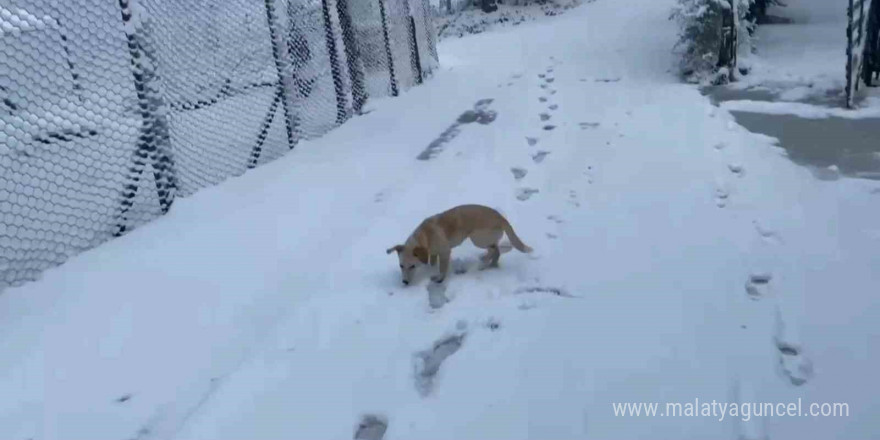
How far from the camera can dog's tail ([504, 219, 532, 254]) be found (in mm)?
3670

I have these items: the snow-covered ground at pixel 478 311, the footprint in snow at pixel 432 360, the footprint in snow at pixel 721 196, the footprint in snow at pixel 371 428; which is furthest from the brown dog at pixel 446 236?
the footprint in snow at pixel 721 196

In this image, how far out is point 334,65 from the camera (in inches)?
300

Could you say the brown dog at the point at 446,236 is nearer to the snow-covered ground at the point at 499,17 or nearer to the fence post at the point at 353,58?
the fence post at the point at 353,58

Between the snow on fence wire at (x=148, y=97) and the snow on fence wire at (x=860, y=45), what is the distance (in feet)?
16.5

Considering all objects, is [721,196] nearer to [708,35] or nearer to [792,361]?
[792,361]

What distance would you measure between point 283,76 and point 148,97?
1916 millimetres

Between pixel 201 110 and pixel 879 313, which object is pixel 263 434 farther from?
pixel 201 110

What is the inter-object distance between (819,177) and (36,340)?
467cm

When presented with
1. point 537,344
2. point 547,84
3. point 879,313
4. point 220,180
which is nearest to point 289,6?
point 220,180

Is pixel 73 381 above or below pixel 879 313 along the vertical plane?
above

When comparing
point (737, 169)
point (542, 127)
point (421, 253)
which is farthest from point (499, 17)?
point (421, 253)

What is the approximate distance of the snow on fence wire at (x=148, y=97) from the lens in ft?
15.4

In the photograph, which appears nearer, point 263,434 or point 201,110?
point 263,434

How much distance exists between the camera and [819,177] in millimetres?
4762
